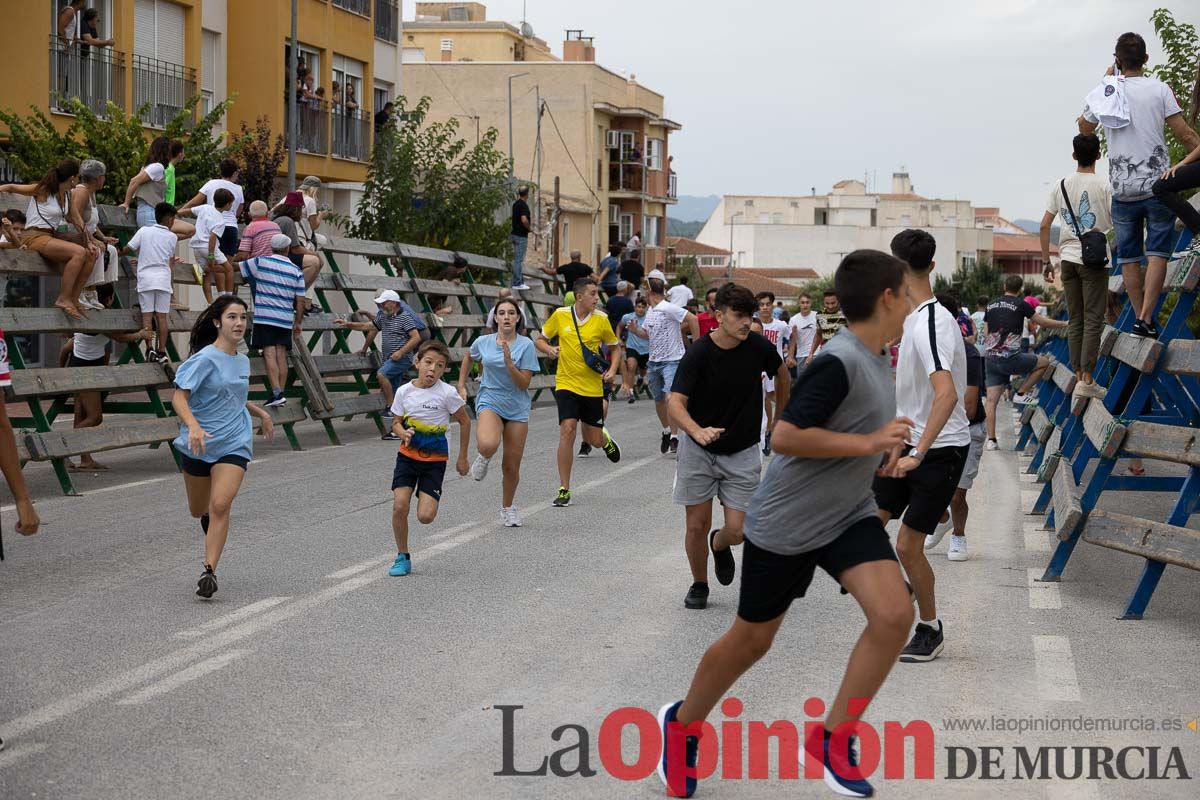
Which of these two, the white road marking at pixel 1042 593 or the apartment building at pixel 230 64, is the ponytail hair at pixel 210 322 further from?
the apartment building at pixel 230 64

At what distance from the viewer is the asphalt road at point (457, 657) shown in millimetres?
5602

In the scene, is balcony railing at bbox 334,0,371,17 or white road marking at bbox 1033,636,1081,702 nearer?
white road marking at bbox 1033,636,1081,702

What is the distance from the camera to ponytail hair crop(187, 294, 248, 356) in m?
9.15

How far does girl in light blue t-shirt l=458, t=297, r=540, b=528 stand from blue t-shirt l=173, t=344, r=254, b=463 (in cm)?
267

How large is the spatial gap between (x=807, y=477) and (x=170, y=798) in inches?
96.1

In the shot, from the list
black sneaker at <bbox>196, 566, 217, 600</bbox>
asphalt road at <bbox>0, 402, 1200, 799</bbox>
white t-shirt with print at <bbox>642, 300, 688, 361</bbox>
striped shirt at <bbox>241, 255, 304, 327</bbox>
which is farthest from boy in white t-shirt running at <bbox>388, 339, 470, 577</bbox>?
white t-shirt with print at <bbox>642, 300, 688, 361</bbox>

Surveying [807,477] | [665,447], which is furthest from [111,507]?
[807,477]

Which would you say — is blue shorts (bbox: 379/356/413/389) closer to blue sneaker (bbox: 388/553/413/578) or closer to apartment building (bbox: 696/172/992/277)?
blue sneaker (bbox: 388/553/413/578)

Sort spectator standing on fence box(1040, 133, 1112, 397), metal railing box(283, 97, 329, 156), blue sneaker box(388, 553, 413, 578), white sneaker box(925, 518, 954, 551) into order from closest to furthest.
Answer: blue sneaker box(388, 553, 413, 578), white sneaker box(925, 518, 954, 551), spectator standing on fence box(1040, 133, 1112, 397), metal railing box(283, 97, 329, 156)

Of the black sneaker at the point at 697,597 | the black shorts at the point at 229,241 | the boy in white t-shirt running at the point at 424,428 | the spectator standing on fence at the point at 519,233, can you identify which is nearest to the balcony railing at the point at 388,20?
the spectator standing on fence at the point at 519,233

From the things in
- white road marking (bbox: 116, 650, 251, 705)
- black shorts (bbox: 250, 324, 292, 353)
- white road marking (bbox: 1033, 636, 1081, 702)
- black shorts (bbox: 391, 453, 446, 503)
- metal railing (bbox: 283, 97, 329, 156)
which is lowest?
white road marking (bbox: 116, 650, 251, 705)

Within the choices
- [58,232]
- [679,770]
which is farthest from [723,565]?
[58,232]

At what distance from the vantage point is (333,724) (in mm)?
6172

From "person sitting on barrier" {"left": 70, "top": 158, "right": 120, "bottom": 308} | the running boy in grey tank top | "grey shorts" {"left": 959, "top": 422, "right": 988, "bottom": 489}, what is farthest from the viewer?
"person sitting on barrier" {"left": 70, "top": 158, "right": 120, "bottom": 308}
